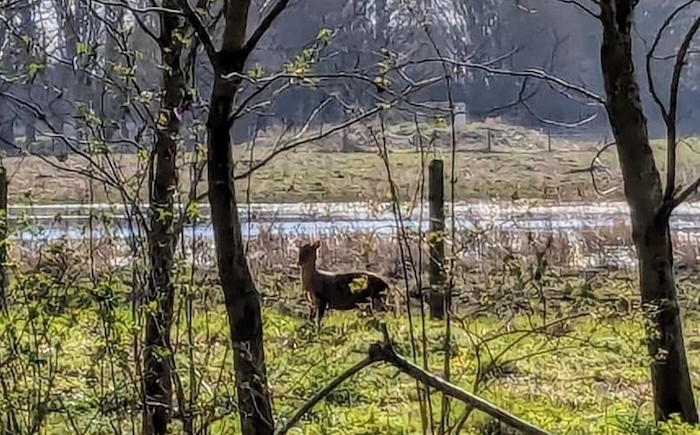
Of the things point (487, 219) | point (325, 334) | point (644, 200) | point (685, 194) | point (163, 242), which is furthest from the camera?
point (487, 219)

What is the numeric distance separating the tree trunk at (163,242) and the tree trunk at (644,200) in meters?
1.33

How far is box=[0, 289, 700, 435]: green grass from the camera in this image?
→ 2.68 m

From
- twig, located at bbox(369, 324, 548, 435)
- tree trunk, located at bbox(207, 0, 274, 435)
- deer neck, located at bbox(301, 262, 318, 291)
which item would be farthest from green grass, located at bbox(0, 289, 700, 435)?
twig, located at bbox(369, 324, 548, 435)

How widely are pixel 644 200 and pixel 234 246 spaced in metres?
1.49

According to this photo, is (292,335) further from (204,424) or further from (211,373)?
(204,424)

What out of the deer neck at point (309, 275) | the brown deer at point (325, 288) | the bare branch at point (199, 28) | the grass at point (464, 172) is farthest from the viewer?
the deer neck at point (309, 275)

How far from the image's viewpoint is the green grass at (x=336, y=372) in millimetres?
2682

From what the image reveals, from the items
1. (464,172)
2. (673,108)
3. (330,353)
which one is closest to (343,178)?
(464,172)

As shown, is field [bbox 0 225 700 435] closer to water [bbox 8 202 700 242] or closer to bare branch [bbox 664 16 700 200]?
water [bbox 8 202 700 242]

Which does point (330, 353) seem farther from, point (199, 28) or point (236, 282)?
point (199, 28)

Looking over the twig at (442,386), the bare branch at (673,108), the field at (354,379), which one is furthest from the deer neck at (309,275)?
the twig at (442,386)

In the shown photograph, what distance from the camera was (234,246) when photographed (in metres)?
2.41

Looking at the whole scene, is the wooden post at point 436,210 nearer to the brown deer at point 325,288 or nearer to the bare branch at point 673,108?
the brown deer at point 325,288

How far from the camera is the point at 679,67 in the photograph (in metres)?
3.29
